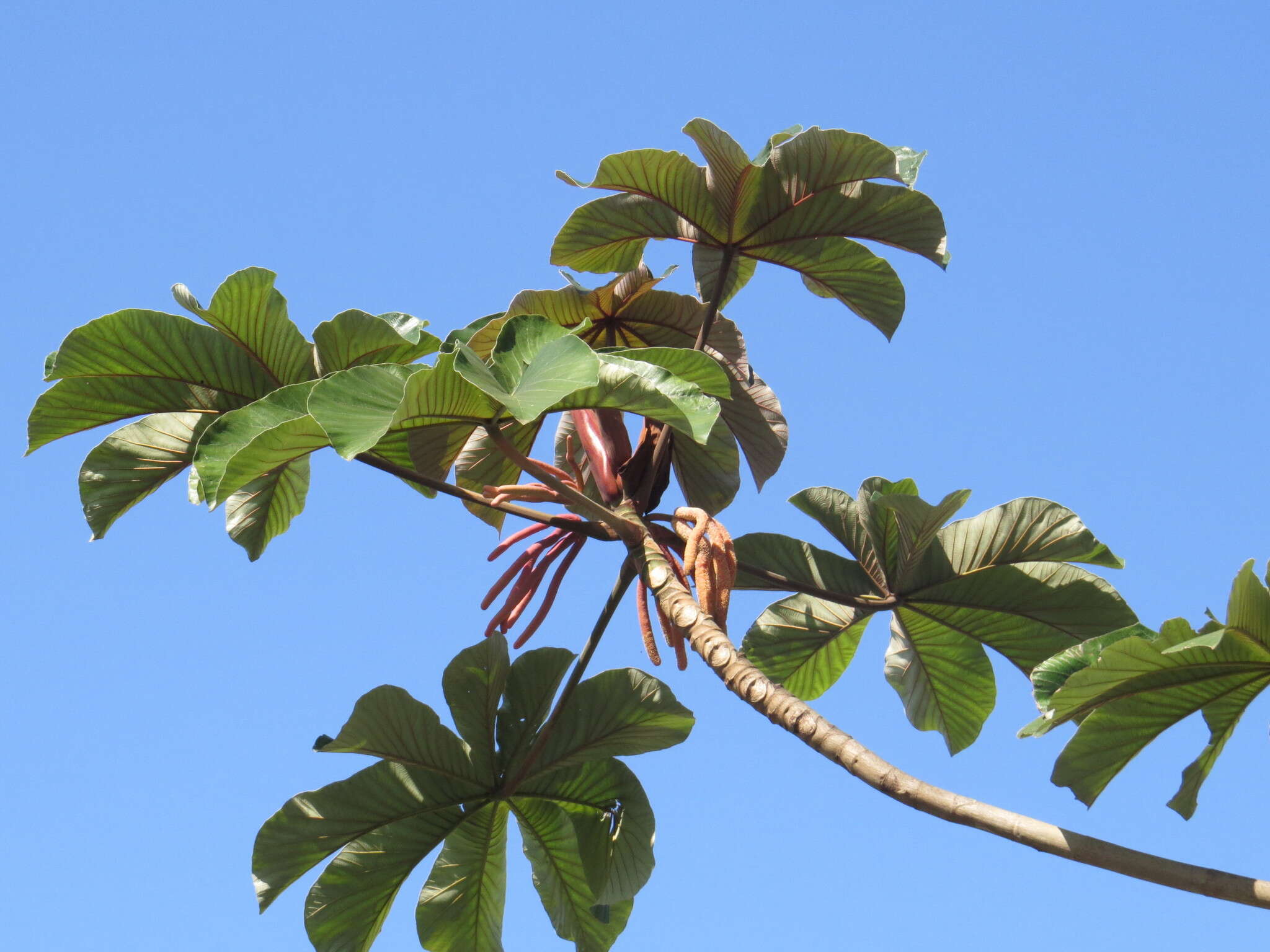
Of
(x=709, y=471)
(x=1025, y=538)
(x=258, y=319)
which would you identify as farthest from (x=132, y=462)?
(x=1025, y=538)

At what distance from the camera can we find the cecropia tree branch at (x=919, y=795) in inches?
62.8

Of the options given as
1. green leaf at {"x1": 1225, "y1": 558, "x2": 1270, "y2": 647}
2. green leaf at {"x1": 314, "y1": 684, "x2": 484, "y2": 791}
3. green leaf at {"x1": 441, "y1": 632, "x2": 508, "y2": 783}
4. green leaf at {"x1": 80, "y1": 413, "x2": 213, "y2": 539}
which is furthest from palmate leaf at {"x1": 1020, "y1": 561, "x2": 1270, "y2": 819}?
green leaf at {"x1": 80, "y1": 413, "x2": 213, "y2": 539}

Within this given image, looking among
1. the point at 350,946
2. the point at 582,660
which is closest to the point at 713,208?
the point at 582,660

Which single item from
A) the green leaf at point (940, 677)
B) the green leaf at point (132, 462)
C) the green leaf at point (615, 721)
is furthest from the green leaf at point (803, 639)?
the green leaf at point (132, 462)

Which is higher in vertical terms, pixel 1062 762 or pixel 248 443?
pixel 248 443

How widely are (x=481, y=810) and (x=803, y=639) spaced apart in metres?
1.00

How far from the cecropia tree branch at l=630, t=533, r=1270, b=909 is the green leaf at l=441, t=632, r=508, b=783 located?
0.74 meters

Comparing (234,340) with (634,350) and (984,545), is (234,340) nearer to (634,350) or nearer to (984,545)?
(634,350)

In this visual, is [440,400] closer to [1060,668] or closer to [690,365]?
[690,365]

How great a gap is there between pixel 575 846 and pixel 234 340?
1.52 metres

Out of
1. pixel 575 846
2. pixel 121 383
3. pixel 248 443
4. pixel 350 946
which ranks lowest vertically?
pixel 350 946

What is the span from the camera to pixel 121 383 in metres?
2.83

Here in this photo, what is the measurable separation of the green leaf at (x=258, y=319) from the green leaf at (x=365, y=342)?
60 mm

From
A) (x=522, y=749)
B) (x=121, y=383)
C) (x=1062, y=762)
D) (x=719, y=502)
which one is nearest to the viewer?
(x=1062, y=762)
